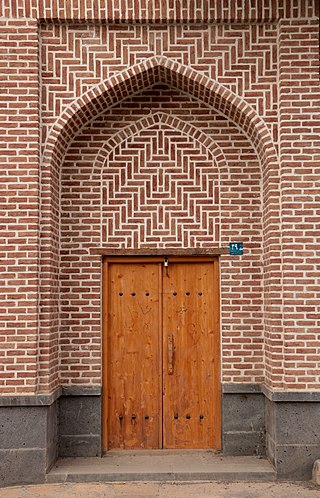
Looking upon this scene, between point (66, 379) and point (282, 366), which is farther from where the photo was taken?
point (66, 379)

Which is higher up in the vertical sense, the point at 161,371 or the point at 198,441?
the point at 161,371

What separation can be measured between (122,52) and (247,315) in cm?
337

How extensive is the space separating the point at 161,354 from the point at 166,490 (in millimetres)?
1611

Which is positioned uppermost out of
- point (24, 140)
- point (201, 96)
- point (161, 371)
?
point (201, 96)

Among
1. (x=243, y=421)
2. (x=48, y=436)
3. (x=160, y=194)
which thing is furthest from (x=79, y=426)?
(x=160, y=194)

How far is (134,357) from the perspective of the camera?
7.37 metres

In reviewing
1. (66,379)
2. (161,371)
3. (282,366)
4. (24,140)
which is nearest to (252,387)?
(282,366)

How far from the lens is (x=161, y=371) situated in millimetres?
7359

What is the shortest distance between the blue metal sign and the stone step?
2383 millimetres

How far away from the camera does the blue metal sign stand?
728 centimetres

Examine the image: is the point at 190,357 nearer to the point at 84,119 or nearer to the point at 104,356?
the point at 104,356

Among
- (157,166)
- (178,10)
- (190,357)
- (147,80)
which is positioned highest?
(178,10)

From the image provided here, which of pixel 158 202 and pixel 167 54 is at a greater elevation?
pixel 167 54

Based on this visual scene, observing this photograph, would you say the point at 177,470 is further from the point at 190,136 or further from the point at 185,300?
the point at 190,136
